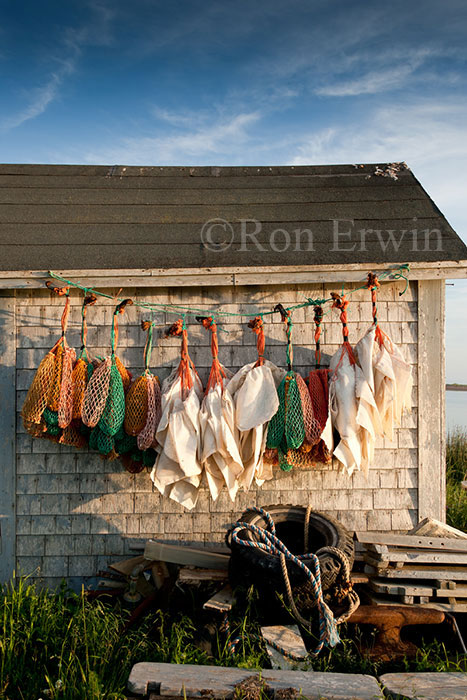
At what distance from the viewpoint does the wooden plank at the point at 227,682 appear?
2965mm

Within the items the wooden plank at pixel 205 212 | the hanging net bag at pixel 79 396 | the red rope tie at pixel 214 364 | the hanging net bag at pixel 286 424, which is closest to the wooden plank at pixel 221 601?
the hanging net bag at pixel 286 424

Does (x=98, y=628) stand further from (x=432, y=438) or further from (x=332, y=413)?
(x=432, y=438)

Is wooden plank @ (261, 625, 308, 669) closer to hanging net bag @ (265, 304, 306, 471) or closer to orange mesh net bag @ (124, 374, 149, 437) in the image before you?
hanging net bag @ (265, 304, 306, 471)

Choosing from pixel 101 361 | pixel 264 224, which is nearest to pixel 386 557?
pixel 101 361

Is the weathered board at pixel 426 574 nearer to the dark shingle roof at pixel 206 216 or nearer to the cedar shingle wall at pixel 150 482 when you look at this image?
the cedar shingle wall at pixel 150 482

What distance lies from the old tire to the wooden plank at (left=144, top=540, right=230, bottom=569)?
0.37m

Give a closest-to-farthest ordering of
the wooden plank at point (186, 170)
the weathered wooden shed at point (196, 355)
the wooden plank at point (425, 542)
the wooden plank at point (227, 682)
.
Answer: the wooden plank at point (227, 682), the wooden plank at point (425, 542), the weathered wooden shed at point (196, 355), the wooden plank at point (186, 170)

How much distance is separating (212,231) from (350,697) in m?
3.99

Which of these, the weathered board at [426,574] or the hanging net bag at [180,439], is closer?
the weathered board at [426,574]

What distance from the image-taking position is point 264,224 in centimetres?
550

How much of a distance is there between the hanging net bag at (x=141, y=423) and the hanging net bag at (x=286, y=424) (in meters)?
0.97

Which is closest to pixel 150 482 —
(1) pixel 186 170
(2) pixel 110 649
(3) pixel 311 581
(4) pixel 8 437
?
(4) pixel 8 437

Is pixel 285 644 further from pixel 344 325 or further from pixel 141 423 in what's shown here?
pixel 344 325

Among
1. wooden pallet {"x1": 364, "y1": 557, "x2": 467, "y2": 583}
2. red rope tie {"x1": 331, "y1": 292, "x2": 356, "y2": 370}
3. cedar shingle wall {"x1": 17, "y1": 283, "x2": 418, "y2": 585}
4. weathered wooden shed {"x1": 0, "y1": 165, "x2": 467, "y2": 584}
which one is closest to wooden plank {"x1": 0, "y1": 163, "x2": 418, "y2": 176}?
weathered wooden shed {"x1": 0, "y1": 165, "x2": 467, "y2": 584}
